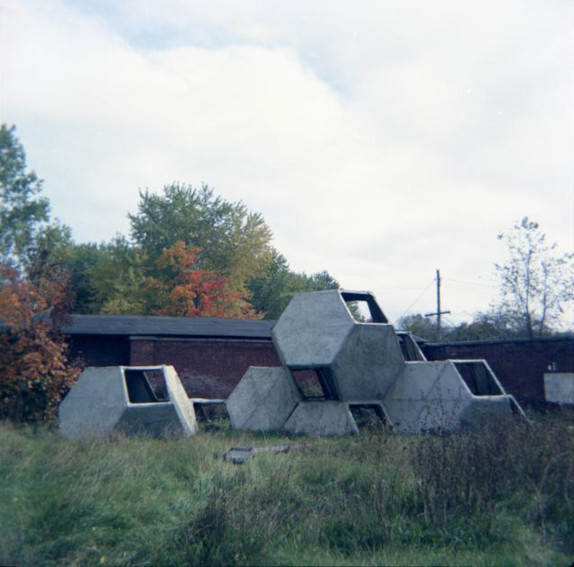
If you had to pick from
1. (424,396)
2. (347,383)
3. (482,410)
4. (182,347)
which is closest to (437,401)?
(424,396)

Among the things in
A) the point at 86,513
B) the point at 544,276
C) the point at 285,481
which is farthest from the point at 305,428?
the point at 544,276

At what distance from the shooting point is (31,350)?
1512 cm

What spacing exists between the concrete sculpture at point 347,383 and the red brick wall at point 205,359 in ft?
16.9

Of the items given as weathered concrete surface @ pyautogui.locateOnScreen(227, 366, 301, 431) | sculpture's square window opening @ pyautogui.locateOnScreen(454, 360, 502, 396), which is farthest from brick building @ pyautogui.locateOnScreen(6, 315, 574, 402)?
weathered concrete surface @ pyautogui.locateOnScreen(227, 366, 301, 431)

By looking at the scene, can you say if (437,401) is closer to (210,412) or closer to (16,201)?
(210,412)

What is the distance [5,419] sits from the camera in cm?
1447

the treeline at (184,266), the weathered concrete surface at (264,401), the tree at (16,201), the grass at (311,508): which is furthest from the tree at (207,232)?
the grass at (311,508)

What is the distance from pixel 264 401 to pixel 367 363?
8.97 ft

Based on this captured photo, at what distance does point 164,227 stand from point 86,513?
1337 inches

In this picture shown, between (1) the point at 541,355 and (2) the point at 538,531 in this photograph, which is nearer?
(2) the point at 538,531

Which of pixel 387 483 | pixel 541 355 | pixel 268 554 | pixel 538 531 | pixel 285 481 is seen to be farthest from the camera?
pixel 541 355

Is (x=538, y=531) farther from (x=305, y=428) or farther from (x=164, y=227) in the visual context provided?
(x=164, y=227)

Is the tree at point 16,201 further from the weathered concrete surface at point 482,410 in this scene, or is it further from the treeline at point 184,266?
the weathered concrete surface at point 482,410

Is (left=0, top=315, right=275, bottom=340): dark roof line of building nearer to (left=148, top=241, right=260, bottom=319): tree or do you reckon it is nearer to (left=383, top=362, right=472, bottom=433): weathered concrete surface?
(left=383, top=362, right=472, bottom=433): weathered concrete surface
